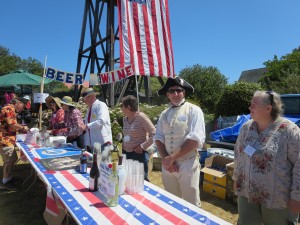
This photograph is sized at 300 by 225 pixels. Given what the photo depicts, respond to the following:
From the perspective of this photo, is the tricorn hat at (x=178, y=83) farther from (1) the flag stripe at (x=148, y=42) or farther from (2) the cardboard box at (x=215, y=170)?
(1) the flag stripe at (x=148, y=42)

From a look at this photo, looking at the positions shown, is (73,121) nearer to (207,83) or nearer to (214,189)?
(214,189)

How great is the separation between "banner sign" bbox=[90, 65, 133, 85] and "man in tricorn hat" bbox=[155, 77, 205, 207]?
163 inches

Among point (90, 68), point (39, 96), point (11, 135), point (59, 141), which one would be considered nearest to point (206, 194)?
point (59, 141)

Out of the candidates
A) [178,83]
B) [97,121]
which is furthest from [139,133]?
[178,83]

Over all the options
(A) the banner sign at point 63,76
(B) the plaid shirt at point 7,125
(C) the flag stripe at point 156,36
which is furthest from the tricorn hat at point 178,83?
(C) the flag stripe at point 156,36

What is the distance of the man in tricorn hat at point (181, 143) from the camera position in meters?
2.50

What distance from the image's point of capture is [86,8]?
35.5 feet

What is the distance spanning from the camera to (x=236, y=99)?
10.1 meters

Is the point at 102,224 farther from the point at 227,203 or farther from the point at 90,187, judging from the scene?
the point at 227,203

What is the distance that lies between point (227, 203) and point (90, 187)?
283cm

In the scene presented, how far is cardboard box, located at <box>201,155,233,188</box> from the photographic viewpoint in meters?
4.40

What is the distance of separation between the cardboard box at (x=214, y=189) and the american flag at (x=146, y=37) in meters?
4.91

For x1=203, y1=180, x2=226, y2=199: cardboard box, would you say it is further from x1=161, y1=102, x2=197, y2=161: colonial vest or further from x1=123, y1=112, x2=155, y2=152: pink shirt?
x1=161, y1=102, x2=197, y2=161: colonial vest

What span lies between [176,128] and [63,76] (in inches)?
199
